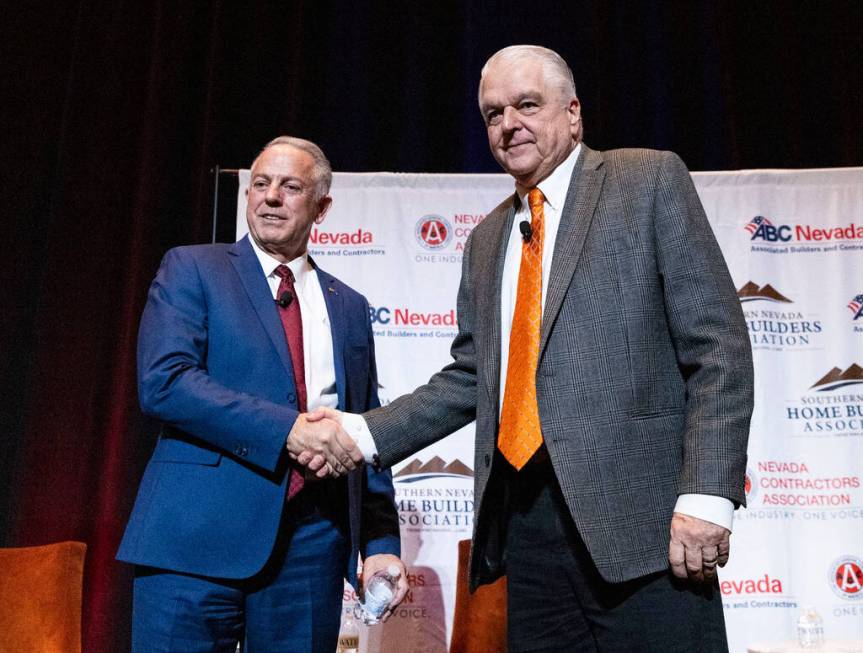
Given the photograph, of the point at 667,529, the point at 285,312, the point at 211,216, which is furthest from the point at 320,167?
the point at 211,216

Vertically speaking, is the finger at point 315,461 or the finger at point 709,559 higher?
the finger at point 315,461

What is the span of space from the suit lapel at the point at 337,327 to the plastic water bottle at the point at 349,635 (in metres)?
1.83

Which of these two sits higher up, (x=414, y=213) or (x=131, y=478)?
(x=414, y=213)

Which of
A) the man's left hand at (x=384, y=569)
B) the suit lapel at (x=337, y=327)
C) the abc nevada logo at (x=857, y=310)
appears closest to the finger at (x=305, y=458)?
the suit lapel at (x=337, y=327)

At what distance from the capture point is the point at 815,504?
379 centimetres

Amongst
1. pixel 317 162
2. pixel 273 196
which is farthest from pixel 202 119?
pixel 273 196

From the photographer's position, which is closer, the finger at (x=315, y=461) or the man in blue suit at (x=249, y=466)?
the man in blue suit at (x=249, y=466)

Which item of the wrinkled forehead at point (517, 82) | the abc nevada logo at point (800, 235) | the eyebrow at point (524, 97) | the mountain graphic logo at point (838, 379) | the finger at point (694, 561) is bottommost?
the finger at point (694, 561)

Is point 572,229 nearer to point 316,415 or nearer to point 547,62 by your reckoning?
point 547,62

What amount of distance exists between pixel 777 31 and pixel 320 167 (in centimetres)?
342

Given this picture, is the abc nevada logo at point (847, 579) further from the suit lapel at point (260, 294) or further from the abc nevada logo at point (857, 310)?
the suit lapel at point (260, 294)

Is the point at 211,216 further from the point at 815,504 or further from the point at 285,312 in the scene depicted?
the point at 815,504

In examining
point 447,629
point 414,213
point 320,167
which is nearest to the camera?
point 320,167

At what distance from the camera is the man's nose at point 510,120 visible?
187 centimetres
